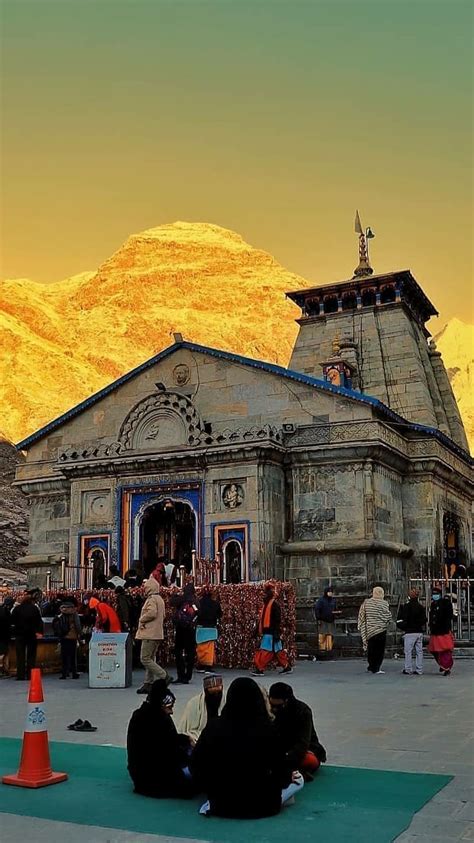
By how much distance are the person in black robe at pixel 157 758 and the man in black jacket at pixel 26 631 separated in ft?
27.0

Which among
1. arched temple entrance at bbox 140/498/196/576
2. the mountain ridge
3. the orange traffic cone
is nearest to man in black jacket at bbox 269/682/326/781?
the orange traffic cone

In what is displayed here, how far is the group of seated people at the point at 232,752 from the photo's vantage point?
6.10 m

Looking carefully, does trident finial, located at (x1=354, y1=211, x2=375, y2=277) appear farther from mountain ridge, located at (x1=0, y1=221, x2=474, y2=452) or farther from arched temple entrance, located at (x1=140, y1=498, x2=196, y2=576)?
mountain ridge, located at (x1=0, y1=221, x2=474, y2=452)

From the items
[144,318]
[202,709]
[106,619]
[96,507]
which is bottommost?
[202,709]

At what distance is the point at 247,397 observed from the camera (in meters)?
22.5

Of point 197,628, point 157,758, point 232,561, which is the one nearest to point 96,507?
point 232,561

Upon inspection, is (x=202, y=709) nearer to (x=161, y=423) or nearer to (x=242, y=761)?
(x=242, y=761)

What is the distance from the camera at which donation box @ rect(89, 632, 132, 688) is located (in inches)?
546

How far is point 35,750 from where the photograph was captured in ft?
23.2

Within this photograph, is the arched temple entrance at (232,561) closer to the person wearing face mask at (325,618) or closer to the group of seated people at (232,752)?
the person wearing face mask at (325,618)

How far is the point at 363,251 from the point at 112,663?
2170cm

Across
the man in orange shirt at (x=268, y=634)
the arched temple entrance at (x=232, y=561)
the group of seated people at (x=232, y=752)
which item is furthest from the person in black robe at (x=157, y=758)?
the arched temple entrance at (x=232, y=561)

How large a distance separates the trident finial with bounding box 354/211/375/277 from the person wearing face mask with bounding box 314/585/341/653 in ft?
49.0

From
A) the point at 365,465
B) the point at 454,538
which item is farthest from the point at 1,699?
the point at 454,538
